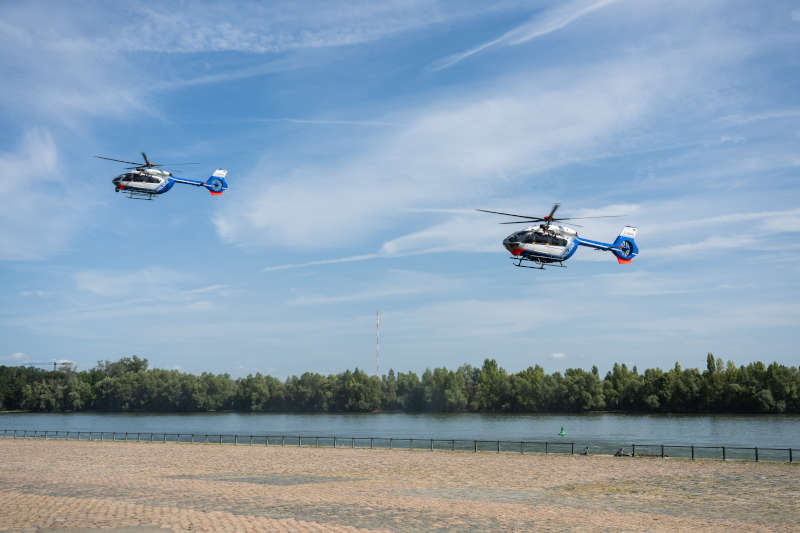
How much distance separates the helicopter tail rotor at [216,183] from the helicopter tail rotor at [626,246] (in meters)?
34.3

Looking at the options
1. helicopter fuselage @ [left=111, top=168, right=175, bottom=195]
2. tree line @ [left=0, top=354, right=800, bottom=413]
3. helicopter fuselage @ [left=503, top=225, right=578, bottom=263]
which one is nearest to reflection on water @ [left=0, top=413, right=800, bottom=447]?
tree line @ [left=0, top=354, right=800, bottom=413]

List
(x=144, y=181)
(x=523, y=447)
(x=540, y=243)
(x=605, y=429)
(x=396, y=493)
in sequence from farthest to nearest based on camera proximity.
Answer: (x=605, y=429) → (x=523, y=447) → (x=144, y=181) → (x=540, y=243) → (x=396, y=493)

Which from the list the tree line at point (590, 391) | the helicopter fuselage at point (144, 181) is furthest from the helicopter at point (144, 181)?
the tree line at point (590, 391)

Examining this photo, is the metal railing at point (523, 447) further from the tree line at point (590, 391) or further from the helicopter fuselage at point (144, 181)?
the tree line at point (590, 391)

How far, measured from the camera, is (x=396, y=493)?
33625mm

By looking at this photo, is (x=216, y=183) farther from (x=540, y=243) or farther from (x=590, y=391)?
(x=590, y=391)

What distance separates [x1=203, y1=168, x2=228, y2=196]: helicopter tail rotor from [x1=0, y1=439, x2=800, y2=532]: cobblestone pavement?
23.0 meters

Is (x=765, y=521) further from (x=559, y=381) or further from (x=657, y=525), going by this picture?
(x=559, y=381)

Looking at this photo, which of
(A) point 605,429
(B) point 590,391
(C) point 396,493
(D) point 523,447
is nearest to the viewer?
(C) point 396,493

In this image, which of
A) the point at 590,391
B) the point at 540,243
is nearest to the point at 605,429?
the point at 590,391

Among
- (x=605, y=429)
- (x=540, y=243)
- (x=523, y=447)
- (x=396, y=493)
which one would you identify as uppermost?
(x=540, y=243)

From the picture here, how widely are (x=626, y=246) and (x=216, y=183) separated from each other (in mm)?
35627

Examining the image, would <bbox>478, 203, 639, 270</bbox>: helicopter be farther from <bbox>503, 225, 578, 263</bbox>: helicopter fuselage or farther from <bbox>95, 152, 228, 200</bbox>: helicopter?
<bbox>95, 152, 228, 200</bbox>: helicopter

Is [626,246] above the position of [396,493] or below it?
above
